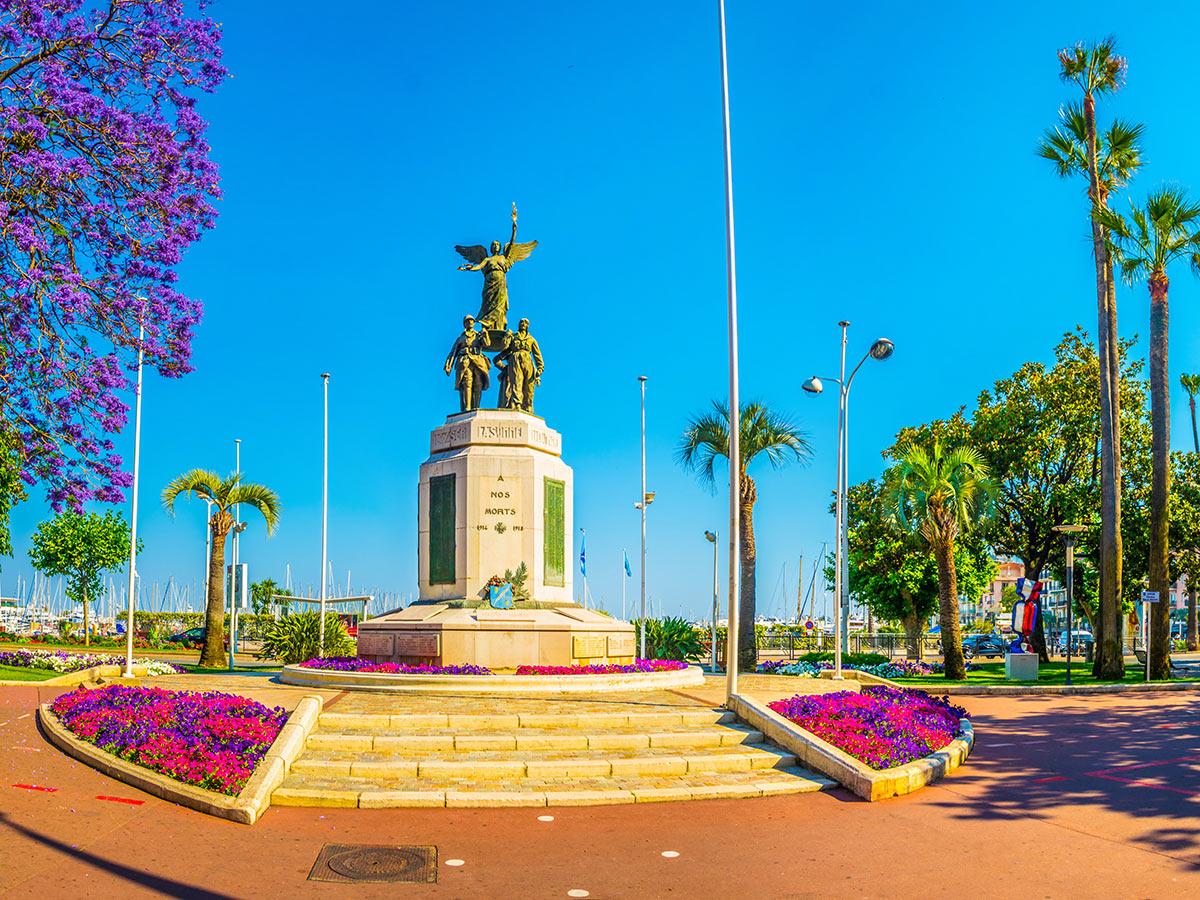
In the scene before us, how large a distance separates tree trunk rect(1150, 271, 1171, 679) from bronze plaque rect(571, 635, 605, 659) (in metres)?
16.6

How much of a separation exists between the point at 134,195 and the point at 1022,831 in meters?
18.2

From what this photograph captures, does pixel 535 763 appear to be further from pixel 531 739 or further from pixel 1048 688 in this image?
pixel 1048 688

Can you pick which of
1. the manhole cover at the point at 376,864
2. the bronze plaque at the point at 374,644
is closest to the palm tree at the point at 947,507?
the bronze plaque at the point at 374,644

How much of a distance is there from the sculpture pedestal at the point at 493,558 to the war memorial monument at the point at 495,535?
0.02 meters

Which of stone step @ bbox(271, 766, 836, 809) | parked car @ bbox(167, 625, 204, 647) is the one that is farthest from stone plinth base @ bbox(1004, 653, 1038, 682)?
parked car @ bbox(167, 625, 204, 647)

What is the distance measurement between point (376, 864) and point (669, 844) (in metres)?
2.59

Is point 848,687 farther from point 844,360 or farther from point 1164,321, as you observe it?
point 1164,321

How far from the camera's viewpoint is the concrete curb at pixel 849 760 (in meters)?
10.6

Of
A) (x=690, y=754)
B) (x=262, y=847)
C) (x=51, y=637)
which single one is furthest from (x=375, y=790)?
(x=51, y=637)

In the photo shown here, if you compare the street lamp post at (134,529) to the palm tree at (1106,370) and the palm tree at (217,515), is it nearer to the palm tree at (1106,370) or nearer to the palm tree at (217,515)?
the palm tree at (217,515)

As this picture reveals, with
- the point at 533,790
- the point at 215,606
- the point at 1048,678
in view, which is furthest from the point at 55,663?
the point at 1048,678

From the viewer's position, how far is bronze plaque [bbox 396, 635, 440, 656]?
18.5 meters

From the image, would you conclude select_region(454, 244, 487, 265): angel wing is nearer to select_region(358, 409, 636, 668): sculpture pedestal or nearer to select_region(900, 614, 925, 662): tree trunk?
select_region(358, 409, 636, 668): sculpture pedestal

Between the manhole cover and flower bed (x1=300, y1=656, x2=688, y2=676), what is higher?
flower bed (x1=300, y1=656, x2=688, y2=676)
